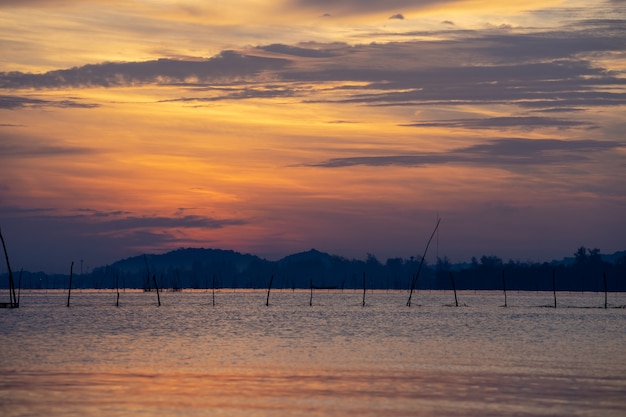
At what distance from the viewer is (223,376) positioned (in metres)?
32.8

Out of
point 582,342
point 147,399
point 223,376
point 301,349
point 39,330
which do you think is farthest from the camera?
point 39,330

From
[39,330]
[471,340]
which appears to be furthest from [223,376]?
[39,330]

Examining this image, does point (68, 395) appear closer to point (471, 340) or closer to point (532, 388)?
point (532, 388)

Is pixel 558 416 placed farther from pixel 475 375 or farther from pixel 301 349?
pixel 301 349

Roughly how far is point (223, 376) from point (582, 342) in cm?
2771

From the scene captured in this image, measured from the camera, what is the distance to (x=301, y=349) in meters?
46.3

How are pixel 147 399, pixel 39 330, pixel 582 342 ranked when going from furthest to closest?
pixel 39 330, pixel 582 342, pixel 147 399

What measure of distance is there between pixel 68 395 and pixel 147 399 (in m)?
2.46

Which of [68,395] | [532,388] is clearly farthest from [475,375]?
[68,395]

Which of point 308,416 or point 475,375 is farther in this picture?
point 475,375

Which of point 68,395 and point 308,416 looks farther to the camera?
point 68,395

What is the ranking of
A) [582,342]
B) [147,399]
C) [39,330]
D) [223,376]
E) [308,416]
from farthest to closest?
[39,330], [582,342], [223,376], [147,399], [308,416]

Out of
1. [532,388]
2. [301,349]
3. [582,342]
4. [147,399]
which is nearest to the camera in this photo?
[147,399]

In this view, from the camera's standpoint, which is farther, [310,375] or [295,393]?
[310,375]
